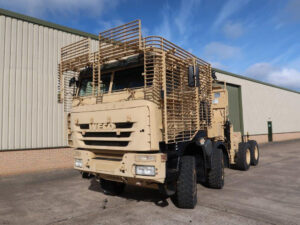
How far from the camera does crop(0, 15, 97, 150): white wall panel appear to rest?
9.48 m

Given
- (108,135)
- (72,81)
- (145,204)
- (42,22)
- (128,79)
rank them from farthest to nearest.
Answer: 1. (42,22)
2. (72,81)
3. (145,204)
4. (128,79)
5. (108,135)

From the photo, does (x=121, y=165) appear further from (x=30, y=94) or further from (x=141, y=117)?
(x=30, y=94)

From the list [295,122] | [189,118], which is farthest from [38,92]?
[295,122]

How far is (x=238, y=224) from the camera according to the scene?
434cm

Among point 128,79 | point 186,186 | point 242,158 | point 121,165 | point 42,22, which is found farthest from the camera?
point 42,22

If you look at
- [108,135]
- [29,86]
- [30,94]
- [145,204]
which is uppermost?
[29,86]

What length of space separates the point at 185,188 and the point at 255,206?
5.67 ft

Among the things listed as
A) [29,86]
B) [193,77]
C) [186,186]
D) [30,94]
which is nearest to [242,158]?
[186,186]

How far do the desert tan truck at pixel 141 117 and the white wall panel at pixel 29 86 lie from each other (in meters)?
4.60

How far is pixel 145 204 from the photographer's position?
562 centimetres

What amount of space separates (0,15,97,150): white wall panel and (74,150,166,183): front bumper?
5530 millimetres

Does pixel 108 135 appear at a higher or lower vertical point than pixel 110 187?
higher

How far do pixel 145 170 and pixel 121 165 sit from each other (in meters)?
0.54

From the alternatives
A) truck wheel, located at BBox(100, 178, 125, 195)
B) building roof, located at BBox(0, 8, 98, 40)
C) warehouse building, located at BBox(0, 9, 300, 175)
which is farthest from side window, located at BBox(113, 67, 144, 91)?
building roof, located at BBox(0, 8, 98, 40)
